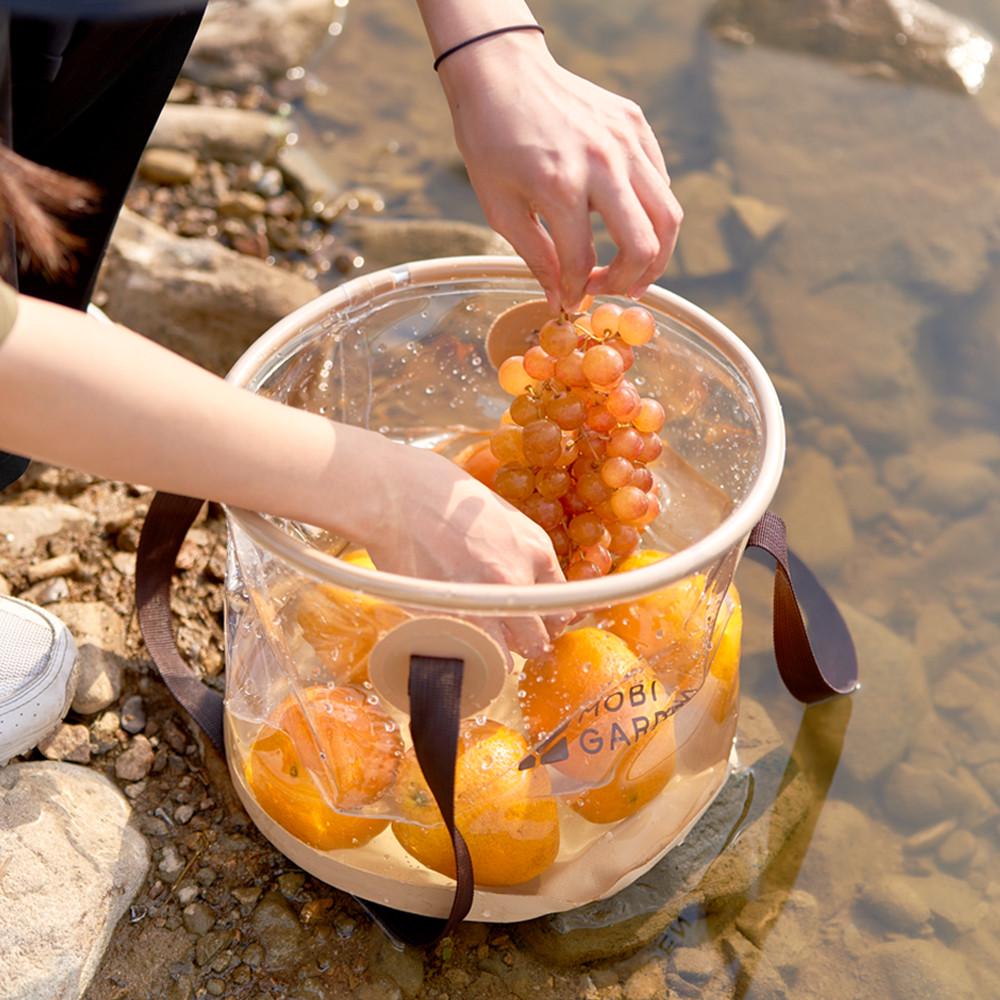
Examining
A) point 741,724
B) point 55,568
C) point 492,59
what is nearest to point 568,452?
point 492,59

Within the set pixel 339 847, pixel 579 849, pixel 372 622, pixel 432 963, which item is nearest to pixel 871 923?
pixel 579 849

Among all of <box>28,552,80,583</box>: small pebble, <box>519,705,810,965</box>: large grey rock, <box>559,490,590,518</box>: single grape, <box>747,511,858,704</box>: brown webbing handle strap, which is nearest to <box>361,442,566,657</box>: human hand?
<box>559,490,590,518</box>: single grape

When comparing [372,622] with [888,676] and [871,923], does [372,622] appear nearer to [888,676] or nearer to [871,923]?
[871,923]

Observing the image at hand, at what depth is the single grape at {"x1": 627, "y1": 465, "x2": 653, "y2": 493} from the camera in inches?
58.3

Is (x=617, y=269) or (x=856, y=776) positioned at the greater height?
(x=617, y=269)

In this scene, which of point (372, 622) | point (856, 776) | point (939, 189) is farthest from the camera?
point (939, 189)

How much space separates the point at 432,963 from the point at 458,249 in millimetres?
1702

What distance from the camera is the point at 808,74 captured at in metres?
3.51

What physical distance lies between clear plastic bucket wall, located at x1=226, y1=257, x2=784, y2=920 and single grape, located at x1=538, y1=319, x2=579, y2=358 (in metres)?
0.23

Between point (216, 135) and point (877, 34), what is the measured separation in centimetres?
204

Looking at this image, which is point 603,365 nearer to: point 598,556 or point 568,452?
point 568,452

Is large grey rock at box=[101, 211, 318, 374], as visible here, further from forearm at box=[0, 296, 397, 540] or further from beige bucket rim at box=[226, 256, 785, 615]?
forearm at box=[0, 296, 397, 540]

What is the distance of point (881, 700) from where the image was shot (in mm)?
2002

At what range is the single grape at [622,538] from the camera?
1533 millimetres
